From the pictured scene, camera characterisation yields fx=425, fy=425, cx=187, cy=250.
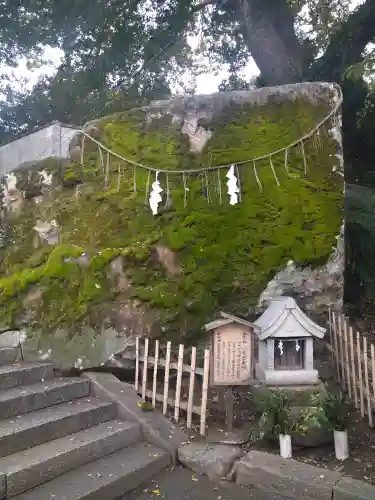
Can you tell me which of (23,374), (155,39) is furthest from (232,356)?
(155,39)

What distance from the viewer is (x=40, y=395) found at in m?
4.02

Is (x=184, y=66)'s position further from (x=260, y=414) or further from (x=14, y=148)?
(x=260, y=414)

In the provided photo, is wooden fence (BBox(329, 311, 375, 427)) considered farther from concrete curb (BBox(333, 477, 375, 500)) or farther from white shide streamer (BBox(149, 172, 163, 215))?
white shide streamer (BBox(149, 172, 163, 215))

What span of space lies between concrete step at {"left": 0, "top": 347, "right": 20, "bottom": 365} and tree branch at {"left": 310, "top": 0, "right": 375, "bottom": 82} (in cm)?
669

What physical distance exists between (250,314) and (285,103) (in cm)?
290

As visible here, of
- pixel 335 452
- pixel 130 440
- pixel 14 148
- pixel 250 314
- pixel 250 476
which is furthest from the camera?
pixel 14 148

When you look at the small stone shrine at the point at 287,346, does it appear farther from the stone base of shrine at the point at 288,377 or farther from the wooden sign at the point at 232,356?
the wooden sign at the point at 232,356

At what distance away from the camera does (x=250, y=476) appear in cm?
337

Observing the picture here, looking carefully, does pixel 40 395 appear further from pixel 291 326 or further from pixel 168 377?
pixel 291 326

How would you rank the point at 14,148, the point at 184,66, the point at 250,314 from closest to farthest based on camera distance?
1. the point at 250,314
2. the point at 14,148
3. the point at 184,66

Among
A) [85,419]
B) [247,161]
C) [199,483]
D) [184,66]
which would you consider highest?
[184,66]

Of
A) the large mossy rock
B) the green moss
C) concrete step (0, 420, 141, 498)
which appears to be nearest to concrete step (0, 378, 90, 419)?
the large mossy rock

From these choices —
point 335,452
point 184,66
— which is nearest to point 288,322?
point 335,452

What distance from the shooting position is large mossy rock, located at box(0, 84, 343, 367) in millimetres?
4957
